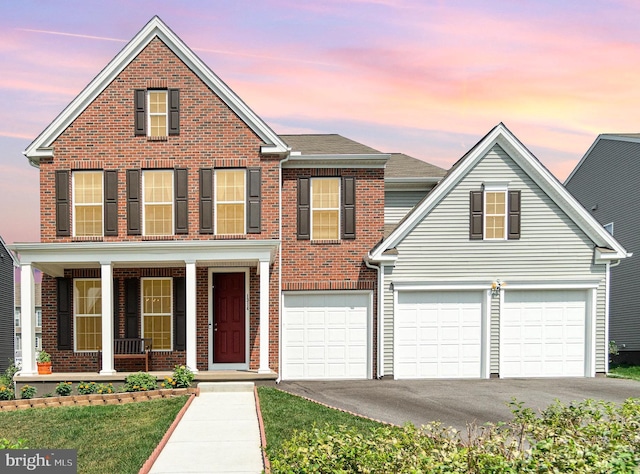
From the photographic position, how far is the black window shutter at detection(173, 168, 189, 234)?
18.2m

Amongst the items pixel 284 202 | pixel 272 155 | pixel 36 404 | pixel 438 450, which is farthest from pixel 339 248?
pixel 438 450

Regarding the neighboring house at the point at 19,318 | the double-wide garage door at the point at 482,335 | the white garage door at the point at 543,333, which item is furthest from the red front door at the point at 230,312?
the neighboring house at the point at 19,318

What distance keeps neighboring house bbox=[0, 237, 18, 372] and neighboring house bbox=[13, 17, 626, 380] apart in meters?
14.9

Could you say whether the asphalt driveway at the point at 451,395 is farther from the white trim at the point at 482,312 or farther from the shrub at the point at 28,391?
the shrub at the point at 28,391

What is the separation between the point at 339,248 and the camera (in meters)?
19.0

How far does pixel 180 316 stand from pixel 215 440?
7.85 metres

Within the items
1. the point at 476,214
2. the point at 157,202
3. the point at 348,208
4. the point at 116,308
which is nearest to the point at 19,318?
the point at 116,308

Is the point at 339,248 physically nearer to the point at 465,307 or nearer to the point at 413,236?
the point at 413,236

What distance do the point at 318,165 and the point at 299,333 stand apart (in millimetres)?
5097

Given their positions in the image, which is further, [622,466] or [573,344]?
[573,344]

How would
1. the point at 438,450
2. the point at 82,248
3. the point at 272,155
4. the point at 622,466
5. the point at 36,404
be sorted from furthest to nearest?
the point at 272,155 → the point at 82,248 → the point at 36,404 → the point at 438,450 → the point at 622,466

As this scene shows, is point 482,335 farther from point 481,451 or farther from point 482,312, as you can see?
point 481,451

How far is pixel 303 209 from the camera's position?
1889cm

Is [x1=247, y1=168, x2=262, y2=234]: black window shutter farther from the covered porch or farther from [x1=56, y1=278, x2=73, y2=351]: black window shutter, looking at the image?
A: [x1=56, y1=278, x2=73, y2=351]: black window shutter
